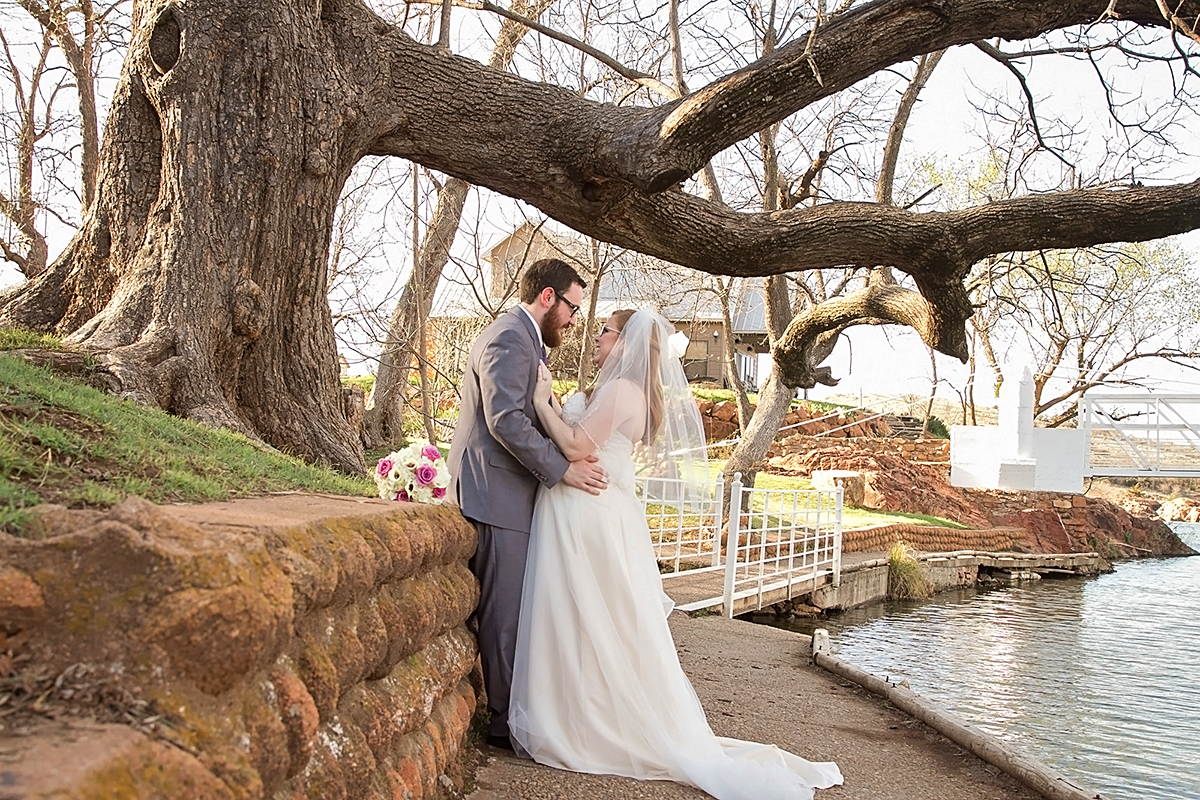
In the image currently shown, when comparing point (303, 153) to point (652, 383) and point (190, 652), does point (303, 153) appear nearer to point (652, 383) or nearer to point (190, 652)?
point (652, 383)

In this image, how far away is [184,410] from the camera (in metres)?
5.58

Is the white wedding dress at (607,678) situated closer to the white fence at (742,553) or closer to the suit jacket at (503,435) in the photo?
the suit jacket at (503,435)

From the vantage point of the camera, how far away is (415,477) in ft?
15.7

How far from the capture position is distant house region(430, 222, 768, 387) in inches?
646

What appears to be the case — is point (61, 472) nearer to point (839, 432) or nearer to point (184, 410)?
point (184, 410)

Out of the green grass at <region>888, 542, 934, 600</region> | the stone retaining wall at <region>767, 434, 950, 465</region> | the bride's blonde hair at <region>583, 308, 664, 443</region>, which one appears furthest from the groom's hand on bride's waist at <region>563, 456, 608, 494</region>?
the stone retaining wall at <region>767, 434, 950, 465</region>

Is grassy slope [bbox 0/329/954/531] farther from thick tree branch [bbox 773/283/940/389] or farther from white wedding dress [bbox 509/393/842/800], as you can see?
thick tree branch [bbox 773/283/940/389]

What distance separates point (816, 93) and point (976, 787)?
164 inches

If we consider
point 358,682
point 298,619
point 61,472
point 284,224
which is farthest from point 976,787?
point 284,224

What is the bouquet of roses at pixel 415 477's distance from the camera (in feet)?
15.6

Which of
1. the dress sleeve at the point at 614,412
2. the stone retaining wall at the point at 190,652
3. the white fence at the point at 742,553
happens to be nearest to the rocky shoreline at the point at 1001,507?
the white fence at the point at 742,553

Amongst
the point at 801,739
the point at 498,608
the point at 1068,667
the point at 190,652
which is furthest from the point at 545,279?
the point at 1068,667

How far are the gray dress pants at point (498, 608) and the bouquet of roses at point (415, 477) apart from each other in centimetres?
49

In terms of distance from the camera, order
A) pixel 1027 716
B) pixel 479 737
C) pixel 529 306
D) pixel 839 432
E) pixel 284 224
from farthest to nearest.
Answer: pixel 839 432 < pixel 1027 716 < pixel 284 224 < pixel 529 306 < pixel 479 737
